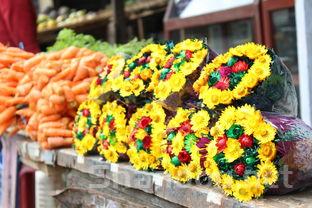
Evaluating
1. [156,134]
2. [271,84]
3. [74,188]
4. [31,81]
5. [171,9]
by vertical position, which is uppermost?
[171,9]

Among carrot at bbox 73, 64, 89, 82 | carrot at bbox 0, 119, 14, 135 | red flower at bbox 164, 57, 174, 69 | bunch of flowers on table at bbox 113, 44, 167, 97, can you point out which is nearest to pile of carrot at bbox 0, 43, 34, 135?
carrot at bbox 0, 119, 14, 135

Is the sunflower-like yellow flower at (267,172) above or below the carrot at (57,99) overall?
below

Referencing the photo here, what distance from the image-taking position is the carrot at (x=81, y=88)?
10.1 ft

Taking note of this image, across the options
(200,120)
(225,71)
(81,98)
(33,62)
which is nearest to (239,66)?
(225,71)

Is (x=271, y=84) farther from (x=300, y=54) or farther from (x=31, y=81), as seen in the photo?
(x=31, y=81)

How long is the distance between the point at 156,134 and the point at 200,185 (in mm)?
322

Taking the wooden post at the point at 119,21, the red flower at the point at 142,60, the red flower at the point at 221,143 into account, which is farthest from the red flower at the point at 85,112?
the wooden post at the point at 119,21

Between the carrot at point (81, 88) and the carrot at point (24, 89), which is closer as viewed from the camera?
the carrot at point (81, 88)

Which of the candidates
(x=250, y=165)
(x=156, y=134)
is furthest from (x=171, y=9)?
(x=250, y=165)

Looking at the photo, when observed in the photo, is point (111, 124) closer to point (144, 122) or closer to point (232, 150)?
point (144, 122)

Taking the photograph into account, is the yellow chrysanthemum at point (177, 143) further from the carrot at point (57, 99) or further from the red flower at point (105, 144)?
the carrot at point (57, 99)

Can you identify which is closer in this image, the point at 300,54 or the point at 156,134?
the point at 156,134

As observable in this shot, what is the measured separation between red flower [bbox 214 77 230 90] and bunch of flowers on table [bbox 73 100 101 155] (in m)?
0.89

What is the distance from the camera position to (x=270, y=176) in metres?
1.69
